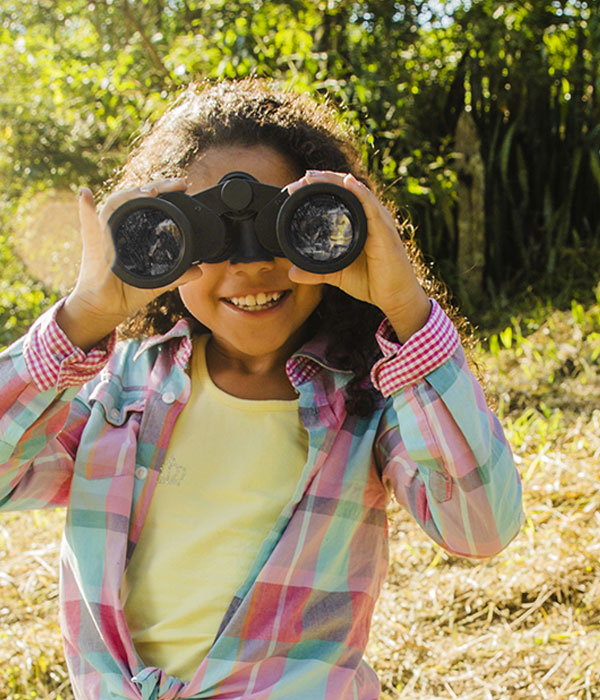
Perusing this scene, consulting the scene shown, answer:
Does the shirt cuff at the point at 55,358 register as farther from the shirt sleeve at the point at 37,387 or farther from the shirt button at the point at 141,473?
the shirt button at the point at 141,473

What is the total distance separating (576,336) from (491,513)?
2264 mm

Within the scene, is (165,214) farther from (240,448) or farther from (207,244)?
(240,448)

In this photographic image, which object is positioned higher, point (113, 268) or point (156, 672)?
point (113, 268)

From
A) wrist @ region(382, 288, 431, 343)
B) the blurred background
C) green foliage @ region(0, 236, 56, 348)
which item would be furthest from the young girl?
green foliage @ region(0, 236, 56, 348)

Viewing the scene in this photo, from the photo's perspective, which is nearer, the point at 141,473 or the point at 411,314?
the point at 411,314

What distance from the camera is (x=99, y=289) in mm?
1276

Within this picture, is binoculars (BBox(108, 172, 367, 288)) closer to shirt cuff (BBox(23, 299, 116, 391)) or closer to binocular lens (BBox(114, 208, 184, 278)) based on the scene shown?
binocular lens (BBox(114, 208, 184, 278))

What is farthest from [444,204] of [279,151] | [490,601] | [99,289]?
[99,289]

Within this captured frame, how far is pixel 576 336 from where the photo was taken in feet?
11.0

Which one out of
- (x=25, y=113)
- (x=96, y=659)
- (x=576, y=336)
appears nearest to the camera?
(x=96, y=659)

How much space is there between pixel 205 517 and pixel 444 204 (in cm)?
283

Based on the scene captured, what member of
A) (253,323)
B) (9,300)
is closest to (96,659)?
(253,323)

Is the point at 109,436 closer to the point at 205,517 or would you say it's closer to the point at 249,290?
the point at 205,517

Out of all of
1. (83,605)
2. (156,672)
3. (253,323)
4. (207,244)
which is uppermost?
(207,244)
